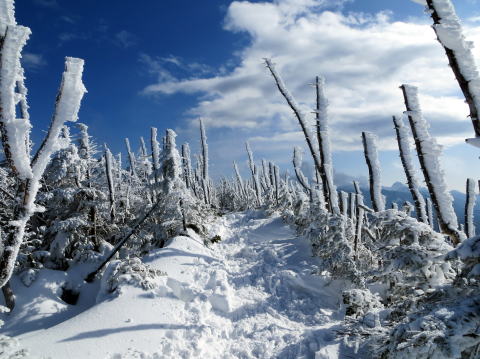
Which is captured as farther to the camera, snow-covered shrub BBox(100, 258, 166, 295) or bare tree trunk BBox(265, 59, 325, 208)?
bare tree trunk BBox(265, 59, 325, 208)

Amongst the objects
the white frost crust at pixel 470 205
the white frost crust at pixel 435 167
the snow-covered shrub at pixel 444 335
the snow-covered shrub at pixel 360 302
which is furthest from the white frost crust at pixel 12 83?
the white frost crust at pixel 470 205

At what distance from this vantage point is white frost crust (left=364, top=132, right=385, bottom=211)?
10.6 meters

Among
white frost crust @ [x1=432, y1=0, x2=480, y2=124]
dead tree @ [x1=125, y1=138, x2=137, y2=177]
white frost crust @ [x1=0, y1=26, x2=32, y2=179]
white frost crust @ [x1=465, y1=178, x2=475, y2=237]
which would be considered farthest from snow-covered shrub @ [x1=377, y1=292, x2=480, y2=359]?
dead tree @ [x1=125, y1=138, x2=137, y2=177]

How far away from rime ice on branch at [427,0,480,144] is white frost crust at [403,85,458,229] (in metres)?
2.97

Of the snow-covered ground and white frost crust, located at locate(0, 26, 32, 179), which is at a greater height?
white frost crust, located at locate(0, 26, 32, 179)

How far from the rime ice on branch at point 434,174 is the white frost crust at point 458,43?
3070 millimetres

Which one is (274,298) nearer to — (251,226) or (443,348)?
(443,348)

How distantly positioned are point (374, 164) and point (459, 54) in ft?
24.1

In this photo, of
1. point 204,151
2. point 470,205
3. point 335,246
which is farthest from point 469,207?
point 204,151

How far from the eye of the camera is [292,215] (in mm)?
21688

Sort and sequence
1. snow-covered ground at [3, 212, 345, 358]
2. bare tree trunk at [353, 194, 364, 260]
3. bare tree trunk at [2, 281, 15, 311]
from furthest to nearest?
bare tree trunk at [353, 194, 364, 260] → bare tree trunk at [2, 281, 15, 311] → snow-covered ground at [3, 212, 345, 358]

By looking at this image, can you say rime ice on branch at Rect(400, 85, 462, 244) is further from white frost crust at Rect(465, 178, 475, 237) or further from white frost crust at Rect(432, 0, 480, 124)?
white frost crust at Rect(465, 178, 475, 237)

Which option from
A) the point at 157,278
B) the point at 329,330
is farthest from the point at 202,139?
the point at 329,330

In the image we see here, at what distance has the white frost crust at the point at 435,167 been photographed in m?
6.28
